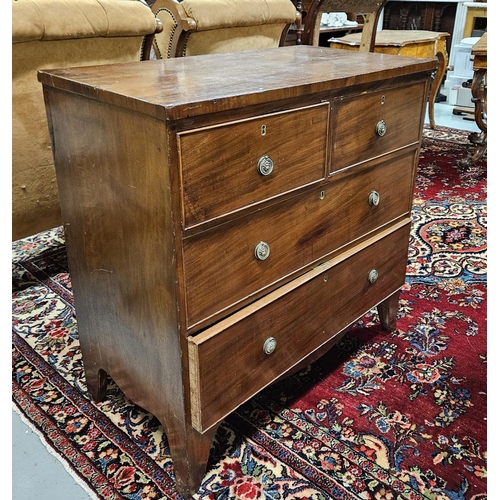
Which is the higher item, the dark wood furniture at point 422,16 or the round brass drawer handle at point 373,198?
the dark wood furniture at point 422,16

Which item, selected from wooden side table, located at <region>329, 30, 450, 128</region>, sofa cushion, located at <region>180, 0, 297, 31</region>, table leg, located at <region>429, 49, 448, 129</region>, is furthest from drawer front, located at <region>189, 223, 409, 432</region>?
table leg, located at <region>429, 49, 448, 129</region>

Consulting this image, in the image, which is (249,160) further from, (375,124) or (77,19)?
(77,19)

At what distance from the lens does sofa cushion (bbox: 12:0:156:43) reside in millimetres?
1708

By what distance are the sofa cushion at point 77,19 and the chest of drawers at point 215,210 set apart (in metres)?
0.49

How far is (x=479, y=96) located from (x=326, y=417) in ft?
8.96

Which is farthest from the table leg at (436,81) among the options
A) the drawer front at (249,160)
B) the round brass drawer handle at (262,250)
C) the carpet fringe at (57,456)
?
the carpet fringe at (57,456)

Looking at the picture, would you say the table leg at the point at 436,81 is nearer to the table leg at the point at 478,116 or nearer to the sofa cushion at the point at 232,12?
the table leg at the point at 478,116

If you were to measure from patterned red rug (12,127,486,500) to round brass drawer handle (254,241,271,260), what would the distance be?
0.55 m

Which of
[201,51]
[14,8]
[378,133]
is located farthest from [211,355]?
[201,51]

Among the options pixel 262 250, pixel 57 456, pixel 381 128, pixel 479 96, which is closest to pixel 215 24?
pixel 381 128

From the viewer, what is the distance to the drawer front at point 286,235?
118cm

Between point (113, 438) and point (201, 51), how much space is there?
176cm

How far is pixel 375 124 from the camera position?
1521 mm

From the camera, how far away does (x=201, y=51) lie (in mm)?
2525
